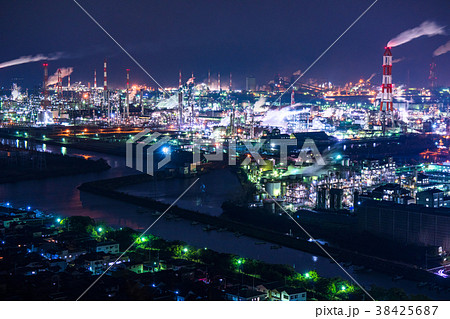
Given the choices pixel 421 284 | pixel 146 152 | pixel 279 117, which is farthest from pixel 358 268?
pixel 279 117

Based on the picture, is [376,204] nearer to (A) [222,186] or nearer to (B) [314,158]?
(A) [222,186]

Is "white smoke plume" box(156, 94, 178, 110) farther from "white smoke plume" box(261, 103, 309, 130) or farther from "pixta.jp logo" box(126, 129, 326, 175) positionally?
"pixta.jp logo" box(126, 129, 326, 175)

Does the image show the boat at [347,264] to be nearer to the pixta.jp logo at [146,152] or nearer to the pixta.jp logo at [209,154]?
the pixta.jp logo at [209,154]

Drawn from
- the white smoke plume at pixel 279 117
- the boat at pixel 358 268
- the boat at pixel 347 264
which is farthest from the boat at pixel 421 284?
the white smoke plume at pixel 279 117

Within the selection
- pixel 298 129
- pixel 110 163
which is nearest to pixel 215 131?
pixel 298 129

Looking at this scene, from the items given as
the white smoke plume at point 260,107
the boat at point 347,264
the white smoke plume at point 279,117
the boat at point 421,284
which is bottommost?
the boat at point 421,284

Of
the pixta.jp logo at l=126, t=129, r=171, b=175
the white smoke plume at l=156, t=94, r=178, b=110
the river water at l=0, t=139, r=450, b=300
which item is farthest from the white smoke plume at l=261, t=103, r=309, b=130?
the river water at l=0, t=139, r=450, b=300

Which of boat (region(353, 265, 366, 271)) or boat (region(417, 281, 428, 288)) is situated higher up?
boat (region(353, 265, 366, 271))

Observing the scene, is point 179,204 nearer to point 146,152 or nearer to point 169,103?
point 146,152
